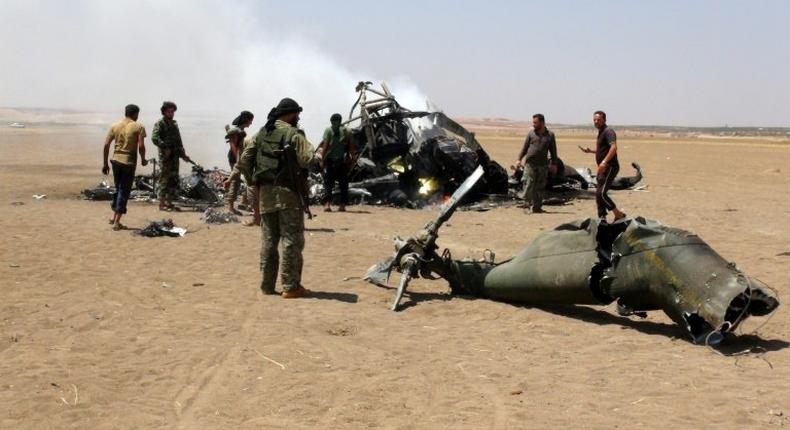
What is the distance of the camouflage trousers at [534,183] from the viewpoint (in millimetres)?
14609

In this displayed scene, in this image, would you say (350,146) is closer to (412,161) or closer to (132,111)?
(412,161)

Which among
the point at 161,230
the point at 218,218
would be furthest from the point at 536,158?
the point at 161,230

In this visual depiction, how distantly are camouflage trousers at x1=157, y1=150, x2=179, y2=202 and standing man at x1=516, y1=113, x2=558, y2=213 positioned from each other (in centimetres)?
589

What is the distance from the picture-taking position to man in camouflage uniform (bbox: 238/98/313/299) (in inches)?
297

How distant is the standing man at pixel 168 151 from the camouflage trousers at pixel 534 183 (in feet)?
19.5

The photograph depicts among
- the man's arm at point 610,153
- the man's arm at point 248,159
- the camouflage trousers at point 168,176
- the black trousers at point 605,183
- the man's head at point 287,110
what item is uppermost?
the man's head at point 287,110

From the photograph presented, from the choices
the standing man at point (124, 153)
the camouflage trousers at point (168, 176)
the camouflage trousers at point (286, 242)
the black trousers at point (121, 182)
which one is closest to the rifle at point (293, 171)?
the camouflage trousers at point (286, 242)

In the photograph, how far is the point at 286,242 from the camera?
298 inches

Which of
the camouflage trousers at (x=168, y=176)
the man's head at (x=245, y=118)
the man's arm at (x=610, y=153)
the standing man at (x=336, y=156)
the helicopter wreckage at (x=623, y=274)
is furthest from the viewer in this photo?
the standing man at (x=336, y=156)

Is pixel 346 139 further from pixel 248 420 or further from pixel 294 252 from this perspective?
pixel 248 420

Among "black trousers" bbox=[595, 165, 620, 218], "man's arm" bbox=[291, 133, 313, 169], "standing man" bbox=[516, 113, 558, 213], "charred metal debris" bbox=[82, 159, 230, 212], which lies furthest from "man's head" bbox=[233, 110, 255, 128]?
"black trousers" bbox=[595, 165, 620, 218]

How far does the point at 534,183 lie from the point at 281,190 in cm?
797

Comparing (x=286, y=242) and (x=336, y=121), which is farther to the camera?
(x=336, y=121)

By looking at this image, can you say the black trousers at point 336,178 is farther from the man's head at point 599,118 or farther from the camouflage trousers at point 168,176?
the man's head at point 599,118
